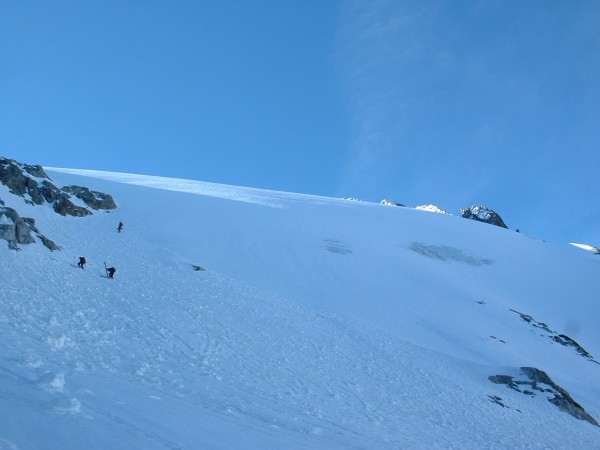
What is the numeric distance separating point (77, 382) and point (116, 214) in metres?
32.5

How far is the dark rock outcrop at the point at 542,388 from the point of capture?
2125cm

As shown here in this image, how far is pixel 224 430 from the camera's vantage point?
9.48 metres

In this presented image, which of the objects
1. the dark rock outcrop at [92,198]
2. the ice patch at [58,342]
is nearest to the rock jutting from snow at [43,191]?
the dark rock outcrop at [92,198]

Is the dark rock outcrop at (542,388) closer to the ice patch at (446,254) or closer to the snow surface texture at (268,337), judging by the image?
the snow surface texture at (268,337)

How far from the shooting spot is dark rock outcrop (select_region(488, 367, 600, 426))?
2125 centimetres

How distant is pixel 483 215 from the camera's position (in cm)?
10025

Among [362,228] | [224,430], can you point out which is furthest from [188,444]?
[362,228]

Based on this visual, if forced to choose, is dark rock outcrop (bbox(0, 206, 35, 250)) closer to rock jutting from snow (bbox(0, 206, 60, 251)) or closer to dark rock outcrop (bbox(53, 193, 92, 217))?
rock jutting from snow (bbox(0, 206, 60, 251))

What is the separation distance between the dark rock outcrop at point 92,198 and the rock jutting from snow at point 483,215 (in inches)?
3173

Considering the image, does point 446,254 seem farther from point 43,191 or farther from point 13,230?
point 13,230

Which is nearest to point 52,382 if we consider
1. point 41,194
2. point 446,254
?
point 41,194

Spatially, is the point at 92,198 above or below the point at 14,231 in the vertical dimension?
above

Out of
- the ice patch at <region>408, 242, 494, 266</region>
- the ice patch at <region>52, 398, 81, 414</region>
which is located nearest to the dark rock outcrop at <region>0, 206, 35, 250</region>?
the ice patch at <region>52, 398, 81, 414</region>

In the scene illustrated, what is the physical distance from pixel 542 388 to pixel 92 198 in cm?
3754
